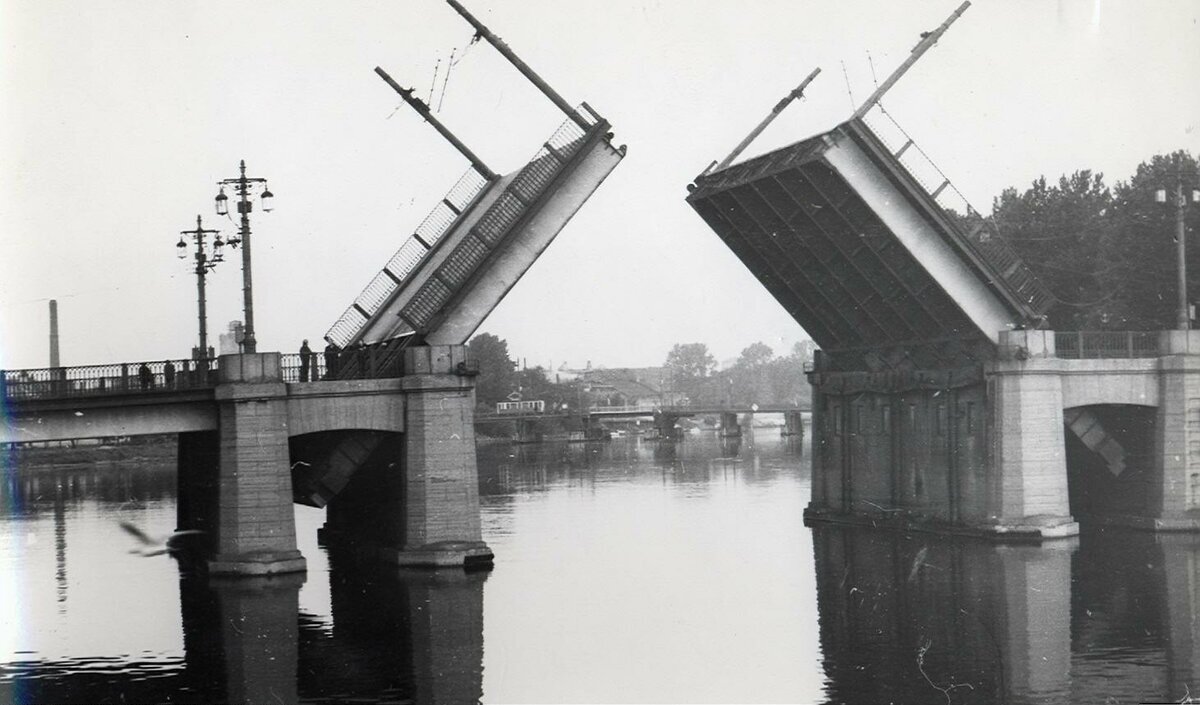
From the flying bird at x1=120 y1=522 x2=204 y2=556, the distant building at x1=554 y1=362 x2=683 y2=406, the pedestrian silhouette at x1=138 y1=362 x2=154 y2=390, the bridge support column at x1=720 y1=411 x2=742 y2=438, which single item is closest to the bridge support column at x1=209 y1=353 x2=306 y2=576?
the pedestrian silhouette at x1=138 y1=362 x2=154 y2=390

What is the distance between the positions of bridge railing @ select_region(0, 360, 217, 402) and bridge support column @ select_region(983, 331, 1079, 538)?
14.9 m

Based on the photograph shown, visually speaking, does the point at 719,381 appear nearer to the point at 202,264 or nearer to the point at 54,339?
the point at 54,339

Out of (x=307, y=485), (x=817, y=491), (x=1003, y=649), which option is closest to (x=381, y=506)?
(x=307, y=485)

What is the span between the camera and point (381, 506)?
28.0 meters

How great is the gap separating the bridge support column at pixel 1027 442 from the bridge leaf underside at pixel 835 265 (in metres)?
0.89

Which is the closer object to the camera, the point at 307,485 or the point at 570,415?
the point at 307,485

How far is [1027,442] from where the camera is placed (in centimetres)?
2675

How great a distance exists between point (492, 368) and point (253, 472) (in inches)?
3090

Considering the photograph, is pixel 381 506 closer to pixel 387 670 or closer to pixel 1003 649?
pixel 387 670

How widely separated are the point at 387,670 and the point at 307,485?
37.6 feet

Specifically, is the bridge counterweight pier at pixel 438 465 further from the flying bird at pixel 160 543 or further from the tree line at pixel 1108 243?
the tree line at pixel 1108 243

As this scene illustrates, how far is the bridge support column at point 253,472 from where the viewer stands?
78.7ft

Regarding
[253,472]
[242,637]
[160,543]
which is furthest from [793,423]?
[242,637]

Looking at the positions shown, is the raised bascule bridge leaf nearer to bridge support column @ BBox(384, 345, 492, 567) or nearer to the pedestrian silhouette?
bridge support column @ BBox(384, 345, 492, 567)
